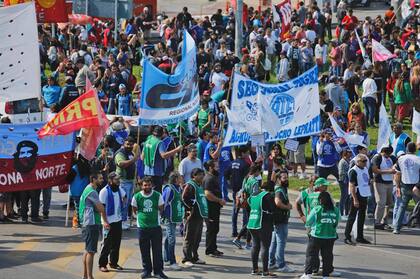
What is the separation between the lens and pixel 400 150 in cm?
2500

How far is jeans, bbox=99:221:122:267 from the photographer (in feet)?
66.1

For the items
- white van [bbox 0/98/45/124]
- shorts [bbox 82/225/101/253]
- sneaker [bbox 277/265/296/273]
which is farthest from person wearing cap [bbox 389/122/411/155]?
white van [bbox 0/98/45/124]

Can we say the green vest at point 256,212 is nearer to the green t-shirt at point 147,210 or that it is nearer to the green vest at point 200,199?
the green vest at point 200,199

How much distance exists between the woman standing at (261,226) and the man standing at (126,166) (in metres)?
3.43

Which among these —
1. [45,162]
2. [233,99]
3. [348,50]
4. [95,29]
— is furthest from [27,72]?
[95,29]

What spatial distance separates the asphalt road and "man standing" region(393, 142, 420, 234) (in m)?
0.36

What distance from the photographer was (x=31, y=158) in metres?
23.1

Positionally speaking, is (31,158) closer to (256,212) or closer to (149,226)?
(149,226)

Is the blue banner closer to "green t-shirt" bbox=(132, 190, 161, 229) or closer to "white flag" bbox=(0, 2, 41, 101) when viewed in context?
"white flag" bbox=(0, 2, 41, 101)

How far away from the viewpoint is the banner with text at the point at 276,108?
2420 cm

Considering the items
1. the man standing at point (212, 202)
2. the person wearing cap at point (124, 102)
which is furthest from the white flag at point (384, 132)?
the person wearing cap at point (124, 102)

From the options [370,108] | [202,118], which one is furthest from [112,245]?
[370,108]

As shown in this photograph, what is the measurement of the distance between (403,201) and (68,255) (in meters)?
6.27

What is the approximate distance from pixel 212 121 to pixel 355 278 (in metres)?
9.96
